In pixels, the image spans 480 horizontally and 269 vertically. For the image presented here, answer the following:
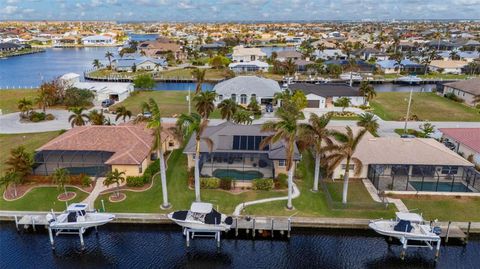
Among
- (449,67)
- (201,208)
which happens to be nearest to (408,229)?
(201,208)

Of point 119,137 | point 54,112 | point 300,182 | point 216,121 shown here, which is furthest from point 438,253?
point 54,112

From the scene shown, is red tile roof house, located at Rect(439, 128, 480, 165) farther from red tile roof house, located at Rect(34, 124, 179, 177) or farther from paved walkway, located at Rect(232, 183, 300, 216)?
red tile roof house, located at Rect(34, 124, 179, 177)

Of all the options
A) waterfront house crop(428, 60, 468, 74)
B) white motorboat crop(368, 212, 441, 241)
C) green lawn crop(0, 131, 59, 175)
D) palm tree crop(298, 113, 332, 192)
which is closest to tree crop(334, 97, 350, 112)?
palm tree crop(298, 113, 332, 192)

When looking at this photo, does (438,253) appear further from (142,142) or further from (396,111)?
(396,111)

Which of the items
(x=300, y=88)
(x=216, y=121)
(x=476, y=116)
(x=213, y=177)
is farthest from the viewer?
(x=300, y=88)

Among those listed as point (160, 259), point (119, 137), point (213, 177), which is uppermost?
point (119, 137)

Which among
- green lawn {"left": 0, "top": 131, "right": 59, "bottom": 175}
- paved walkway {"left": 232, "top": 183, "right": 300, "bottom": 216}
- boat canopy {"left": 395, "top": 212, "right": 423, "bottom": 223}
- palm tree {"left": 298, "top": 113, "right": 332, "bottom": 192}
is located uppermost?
palm tree {"left": 298, "top": 113, "right": 332, "bottom": 192}

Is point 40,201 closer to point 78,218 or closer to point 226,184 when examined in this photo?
point 78,218
